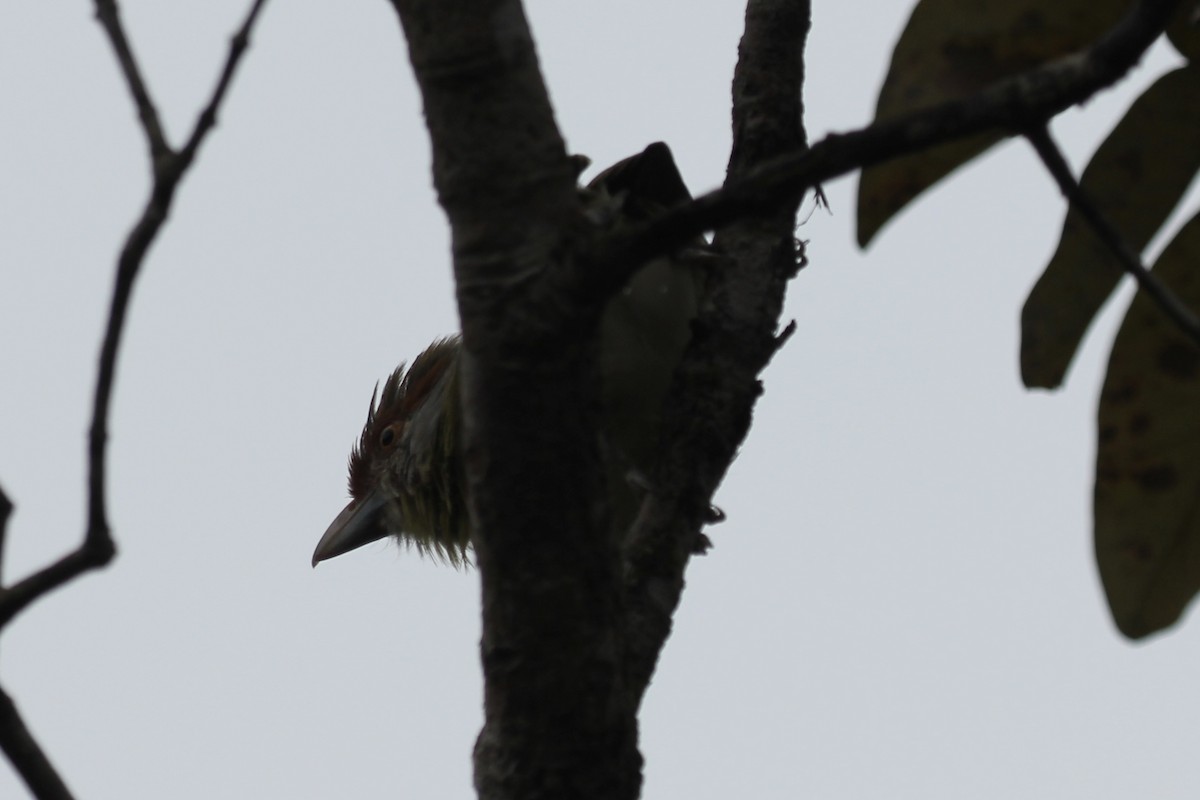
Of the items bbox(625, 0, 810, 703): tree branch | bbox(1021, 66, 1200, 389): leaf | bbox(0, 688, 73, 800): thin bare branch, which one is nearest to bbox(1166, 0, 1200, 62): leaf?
bbox(1021, 66, 1200, 389): leaf

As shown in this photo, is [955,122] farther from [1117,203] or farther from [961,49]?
[1117,203]

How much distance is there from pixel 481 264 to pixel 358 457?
3.35 metres

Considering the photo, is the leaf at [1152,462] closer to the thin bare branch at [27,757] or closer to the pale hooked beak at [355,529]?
the thin bare branch at [27,757]

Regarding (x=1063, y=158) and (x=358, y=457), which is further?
(x=358, y=457)

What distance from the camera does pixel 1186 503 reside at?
1.95m

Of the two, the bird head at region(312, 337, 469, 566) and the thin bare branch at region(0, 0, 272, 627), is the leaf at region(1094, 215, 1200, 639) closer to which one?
the thin bare branch at region(0, 0, 272, 627)

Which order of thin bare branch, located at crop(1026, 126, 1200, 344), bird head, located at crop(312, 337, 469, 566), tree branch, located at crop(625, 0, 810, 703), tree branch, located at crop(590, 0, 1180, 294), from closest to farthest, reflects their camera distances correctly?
1. tree branch, located at crop(590, 0, 1180, 294)
2. thin bare branch, located at crop(1026, 126, 1200, 344)
3. tree branch, located at crop(625, 0, 810, 703)
4. bird head, located at crop(312, 337, 469, 566)

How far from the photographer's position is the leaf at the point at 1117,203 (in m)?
1.88

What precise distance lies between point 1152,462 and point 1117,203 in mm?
381

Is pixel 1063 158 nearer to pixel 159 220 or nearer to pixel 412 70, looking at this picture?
pixel 412 70

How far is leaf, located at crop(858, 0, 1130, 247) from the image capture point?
1770 mm

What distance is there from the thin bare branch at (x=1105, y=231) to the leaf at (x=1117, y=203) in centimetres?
27

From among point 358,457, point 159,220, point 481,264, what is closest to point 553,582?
point 481,264

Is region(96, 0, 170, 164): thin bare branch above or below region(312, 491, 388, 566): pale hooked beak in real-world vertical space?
below
